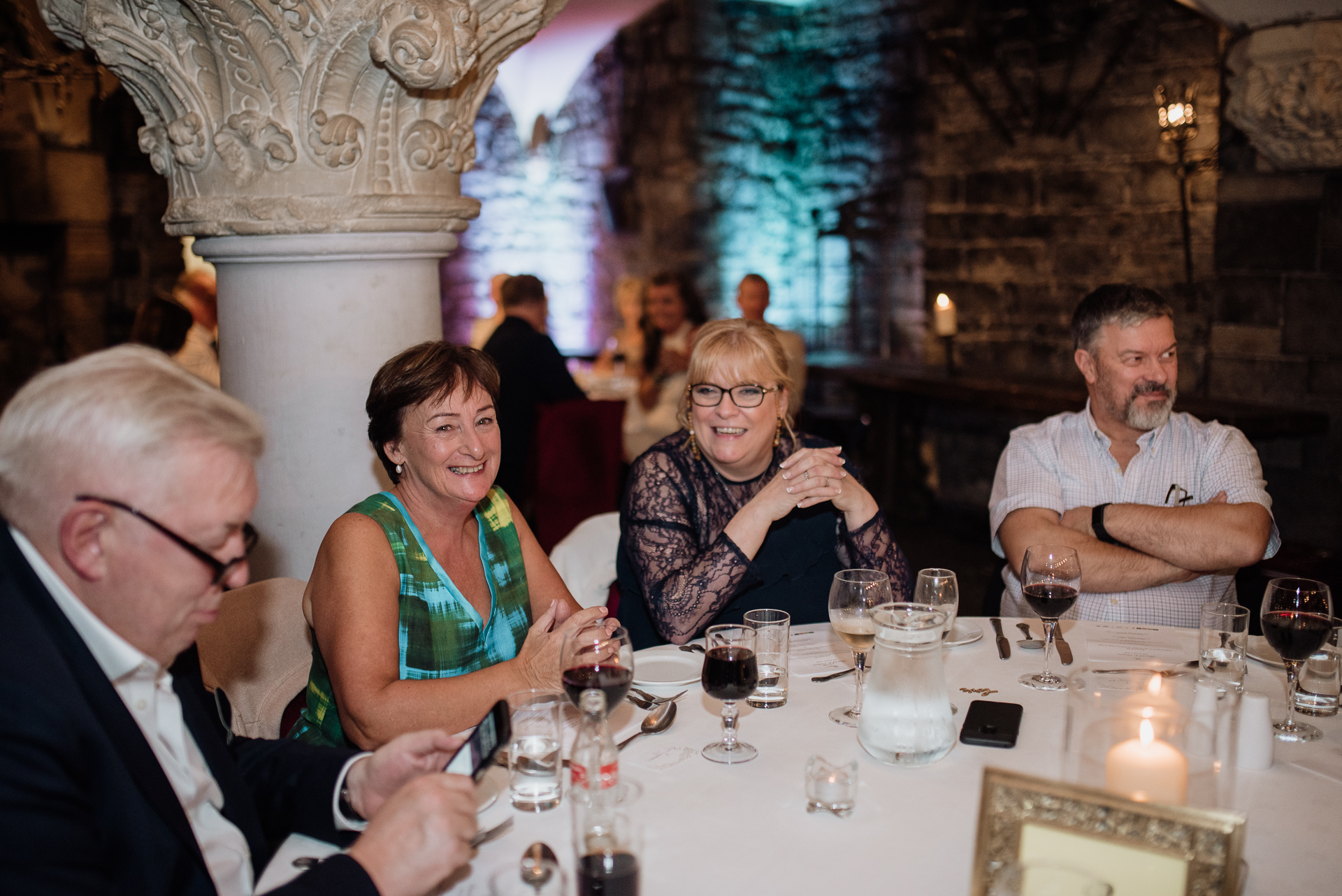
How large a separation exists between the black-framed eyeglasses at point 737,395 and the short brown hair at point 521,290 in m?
2.62

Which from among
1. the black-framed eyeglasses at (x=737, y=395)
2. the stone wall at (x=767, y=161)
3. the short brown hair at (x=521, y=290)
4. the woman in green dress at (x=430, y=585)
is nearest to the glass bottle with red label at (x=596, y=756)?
the woman in green dress at (x=430, y=585)

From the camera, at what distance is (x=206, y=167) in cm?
238

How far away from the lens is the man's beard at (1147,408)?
2.57 metres

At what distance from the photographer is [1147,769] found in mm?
1067

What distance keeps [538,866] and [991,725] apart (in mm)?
769

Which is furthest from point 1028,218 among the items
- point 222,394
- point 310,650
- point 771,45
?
point 222,394

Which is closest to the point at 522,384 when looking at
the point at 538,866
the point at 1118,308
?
the point at 1118,308

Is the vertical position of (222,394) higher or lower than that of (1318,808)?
higher

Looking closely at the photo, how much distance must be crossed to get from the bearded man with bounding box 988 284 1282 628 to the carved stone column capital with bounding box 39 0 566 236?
1607 millimetres

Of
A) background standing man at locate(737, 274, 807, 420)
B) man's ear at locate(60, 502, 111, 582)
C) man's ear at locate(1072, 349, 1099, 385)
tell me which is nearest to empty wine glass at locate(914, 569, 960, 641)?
man's ear at locate(1072, 349, 1099, 385)

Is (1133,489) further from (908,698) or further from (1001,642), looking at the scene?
(908,698)

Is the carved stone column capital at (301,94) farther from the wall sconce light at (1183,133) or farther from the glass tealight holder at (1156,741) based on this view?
the wall sconce light at (1183,133)

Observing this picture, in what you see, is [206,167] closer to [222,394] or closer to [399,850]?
[222,394]

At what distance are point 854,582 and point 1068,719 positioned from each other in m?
0.57
